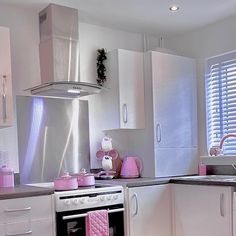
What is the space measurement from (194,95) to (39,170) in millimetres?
1763

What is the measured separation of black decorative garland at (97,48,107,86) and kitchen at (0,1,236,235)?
0.18ft

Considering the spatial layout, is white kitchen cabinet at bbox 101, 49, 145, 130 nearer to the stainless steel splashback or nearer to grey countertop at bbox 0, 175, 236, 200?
the stainless steel splashback

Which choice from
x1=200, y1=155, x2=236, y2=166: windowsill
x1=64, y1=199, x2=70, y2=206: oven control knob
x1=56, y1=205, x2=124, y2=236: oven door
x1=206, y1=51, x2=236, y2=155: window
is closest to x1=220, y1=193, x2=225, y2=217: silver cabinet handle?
x1=200, y1=155, x2=236, y2=166: windowsill

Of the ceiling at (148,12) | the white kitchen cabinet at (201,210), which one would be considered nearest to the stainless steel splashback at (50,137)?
the ceiling at (148,12)

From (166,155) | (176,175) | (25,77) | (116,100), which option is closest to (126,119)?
(116,100)

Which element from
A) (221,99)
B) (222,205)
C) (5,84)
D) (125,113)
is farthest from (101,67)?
(222,205)

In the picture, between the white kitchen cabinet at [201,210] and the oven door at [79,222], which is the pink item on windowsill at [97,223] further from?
the white kitchen cabinet at [201,210]

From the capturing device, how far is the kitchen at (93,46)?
320 centimetres

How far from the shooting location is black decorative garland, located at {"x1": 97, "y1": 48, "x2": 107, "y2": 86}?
3676 millimetres

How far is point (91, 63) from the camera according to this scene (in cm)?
371

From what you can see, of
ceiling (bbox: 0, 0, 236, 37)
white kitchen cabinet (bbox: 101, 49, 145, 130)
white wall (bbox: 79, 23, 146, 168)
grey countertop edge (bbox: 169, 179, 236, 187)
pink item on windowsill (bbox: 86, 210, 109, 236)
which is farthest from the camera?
white wall (bbox: 79, 23, 146, 168)

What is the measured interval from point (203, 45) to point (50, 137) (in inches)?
73.9

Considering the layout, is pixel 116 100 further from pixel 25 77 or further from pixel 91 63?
pixel 25 77

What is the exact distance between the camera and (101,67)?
3688 millimetres
